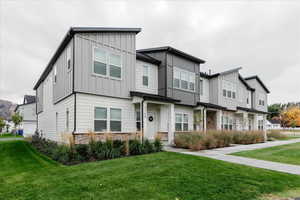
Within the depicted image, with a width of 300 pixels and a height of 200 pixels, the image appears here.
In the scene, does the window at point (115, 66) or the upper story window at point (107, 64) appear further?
the window at point (115, 66)

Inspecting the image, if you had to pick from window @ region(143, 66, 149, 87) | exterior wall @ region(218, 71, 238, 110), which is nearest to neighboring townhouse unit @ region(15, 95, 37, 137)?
window @ region(143, 66, 149, 87)

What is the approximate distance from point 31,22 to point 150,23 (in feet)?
36.0

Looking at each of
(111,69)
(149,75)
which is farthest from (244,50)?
(111,69)

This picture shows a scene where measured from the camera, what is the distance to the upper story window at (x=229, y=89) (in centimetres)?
1950

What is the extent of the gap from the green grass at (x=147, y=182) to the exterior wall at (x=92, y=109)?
2.99 m

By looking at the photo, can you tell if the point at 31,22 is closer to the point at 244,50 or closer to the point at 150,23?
the point at 150,23

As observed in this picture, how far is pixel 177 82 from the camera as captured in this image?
14.6 meters

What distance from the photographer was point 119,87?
11.0 m

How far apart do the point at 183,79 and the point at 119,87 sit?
6.27 m

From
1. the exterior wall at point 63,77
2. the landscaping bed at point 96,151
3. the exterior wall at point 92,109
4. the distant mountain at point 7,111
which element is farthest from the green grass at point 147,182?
the distant mountain at point 7,111

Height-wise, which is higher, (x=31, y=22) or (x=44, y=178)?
(x=31, y=22)

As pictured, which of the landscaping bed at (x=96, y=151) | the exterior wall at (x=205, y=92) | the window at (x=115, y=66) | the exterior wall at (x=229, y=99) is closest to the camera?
the landscaping bed at (x=96, y=151)

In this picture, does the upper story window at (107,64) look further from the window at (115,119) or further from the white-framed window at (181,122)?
the white-framed window at (181,122)

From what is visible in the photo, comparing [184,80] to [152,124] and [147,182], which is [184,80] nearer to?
[152,124]
